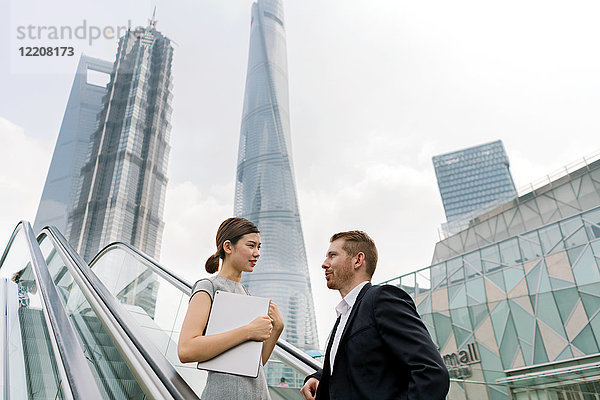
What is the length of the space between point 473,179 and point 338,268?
4118 inches

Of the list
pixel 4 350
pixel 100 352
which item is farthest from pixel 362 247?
pixel 4 350

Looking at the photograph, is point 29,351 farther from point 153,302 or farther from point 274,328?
point 274,328

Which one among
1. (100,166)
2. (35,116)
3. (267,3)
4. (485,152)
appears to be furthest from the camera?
(485,152)

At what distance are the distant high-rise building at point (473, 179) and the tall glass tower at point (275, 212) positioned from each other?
173 ft

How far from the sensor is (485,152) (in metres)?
98.4

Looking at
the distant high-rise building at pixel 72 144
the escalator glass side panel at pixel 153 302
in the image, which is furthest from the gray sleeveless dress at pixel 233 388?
the distant high-rise building at pixel 72 144

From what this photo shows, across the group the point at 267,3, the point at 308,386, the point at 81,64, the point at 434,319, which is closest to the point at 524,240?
the point at 434,319

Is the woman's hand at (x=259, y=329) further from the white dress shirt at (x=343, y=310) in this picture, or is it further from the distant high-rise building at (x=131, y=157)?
the distant high-rise building at (x=131, y=157)

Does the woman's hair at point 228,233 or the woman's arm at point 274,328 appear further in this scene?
the woman's hair at point 228,233

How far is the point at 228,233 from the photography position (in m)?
1.70

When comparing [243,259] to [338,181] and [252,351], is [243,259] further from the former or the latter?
[338,181]

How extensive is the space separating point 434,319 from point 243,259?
1383 cm

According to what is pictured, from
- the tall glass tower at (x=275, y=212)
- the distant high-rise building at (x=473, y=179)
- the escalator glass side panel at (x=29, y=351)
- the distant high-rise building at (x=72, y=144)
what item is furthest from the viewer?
the distant high-rise building at (x=473, y=179)

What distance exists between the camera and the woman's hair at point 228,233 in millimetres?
1688
